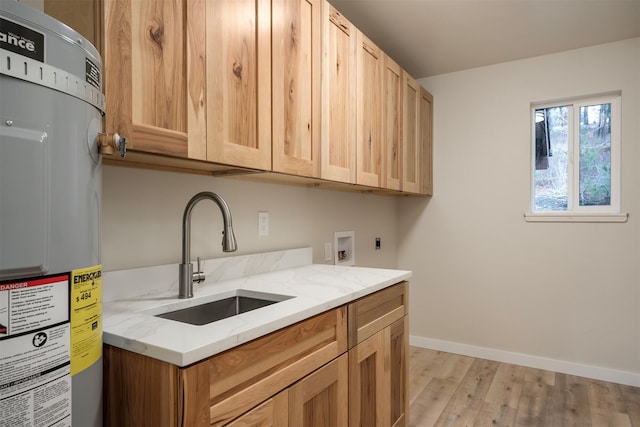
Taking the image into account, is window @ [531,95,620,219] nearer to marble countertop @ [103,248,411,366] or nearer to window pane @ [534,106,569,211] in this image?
window pane @ [534,106,569,211]

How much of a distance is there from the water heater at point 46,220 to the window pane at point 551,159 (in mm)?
3095

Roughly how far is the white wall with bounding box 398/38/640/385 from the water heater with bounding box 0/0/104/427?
2925mm

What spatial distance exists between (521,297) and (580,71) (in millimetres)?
1708

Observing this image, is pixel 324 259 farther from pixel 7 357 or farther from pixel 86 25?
pixel 7 357

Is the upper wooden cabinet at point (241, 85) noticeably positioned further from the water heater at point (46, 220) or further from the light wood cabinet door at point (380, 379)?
the light wood cabinet door at point (380, 379)

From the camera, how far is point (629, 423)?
2.13 metres

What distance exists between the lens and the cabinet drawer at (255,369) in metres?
0.84

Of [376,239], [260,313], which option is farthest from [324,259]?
[260,313]

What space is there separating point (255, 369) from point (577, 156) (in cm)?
293

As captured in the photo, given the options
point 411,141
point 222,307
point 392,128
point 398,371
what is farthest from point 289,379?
point 411,141

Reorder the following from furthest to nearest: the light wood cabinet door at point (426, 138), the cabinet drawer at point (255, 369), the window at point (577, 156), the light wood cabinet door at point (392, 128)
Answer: the light wood cabinet door at point (426, 138)
the window at point (577, 156)
the light wood cabinet door at point (392, 128)
the cabinet drawer at point (255, 369)

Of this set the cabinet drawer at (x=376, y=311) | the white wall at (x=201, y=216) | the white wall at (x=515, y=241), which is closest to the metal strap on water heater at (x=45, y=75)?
the white wall at (x=201, y=216)

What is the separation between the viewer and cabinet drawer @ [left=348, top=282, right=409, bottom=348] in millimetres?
1470

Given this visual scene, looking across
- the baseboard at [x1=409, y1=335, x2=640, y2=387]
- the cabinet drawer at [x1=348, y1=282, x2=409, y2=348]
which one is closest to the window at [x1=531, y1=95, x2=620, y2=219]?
the baseboard at [x1=409, y1=335, x2=640, y2=387]
